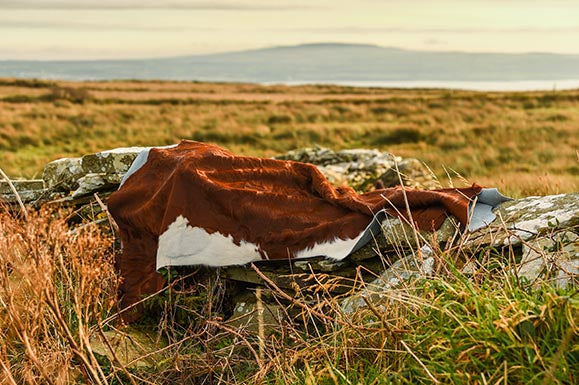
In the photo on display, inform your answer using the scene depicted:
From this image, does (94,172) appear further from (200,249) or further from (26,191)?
(200,249)

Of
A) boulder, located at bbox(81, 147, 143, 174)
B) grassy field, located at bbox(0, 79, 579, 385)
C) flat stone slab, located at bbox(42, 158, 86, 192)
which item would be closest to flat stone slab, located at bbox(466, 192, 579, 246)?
grassy field, located at bbox(0, 79, 579, 385)

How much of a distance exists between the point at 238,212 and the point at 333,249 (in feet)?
2.70

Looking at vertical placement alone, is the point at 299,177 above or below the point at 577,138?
above

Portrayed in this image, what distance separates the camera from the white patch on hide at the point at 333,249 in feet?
17.2

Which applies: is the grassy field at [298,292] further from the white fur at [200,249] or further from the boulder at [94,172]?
the boulder at [94,172]

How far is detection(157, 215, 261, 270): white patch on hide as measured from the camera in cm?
551

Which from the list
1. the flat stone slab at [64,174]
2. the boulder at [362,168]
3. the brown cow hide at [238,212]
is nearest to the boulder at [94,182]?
the flat stone slab at [64,174]

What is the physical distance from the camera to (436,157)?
16922 mm

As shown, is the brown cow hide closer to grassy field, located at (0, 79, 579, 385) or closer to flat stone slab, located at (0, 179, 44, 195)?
grassy field, located at (0, 79, 579, 385)

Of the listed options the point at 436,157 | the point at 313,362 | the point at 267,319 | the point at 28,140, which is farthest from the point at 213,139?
the point at 313,362

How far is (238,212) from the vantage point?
566 centimetres

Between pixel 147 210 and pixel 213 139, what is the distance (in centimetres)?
1561

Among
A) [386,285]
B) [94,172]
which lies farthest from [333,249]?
[94,172]

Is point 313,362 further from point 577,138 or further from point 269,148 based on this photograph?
point 577,138
